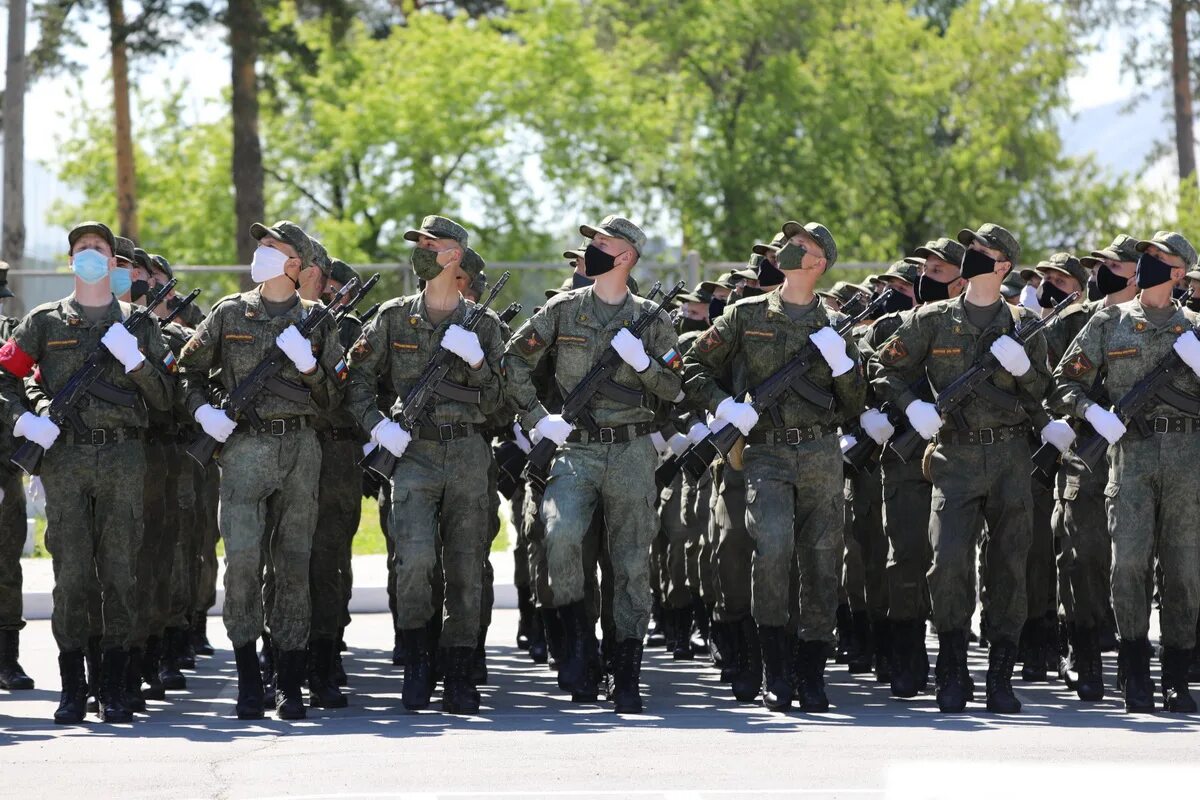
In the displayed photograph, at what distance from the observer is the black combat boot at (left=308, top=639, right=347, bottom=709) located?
34.2 feet

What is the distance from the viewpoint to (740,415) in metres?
10.1

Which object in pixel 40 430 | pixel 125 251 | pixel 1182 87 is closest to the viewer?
pixel 40 430

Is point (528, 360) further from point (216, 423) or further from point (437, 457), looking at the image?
point (216, 423)

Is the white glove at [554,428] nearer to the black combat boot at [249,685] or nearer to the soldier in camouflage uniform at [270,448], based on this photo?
the soldier in camouflage uniform at [270,448]

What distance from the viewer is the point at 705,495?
12.4 metres

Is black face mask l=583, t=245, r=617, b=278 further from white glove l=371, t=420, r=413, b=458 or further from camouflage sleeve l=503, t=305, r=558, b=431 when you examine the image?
white glove l=371, t=420, r=413, b=458

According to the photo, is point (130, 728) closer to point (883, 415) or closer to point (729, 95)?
point (883, 415)

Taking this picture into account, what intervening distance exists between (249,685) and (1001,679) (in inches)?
144

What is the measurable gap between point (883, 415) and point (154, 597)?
3.95 m

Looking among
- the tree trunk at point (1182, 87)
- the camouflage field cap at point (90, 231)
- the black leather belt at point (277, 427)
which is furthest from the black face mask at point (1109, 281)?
the tree trunk at point (1182, 87)

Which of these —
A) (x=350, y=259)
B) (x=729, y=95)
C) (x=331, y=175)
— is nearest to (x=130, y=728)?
(x=350, y=259)

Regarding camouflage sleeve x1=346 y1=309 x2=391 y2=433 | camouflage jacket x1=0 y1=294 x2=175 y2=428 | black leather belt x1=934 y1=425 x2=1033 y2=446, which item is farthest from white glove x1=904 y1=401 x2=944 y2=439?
camouflage jacket x1=0 y1=294 x2=175 y2=428

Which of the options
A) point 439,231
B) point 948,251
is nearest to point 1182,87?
point 948,251

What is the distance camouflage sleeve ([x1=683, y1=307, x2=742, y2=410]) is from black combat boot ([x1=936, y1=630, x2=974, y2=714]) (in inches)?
65.1
